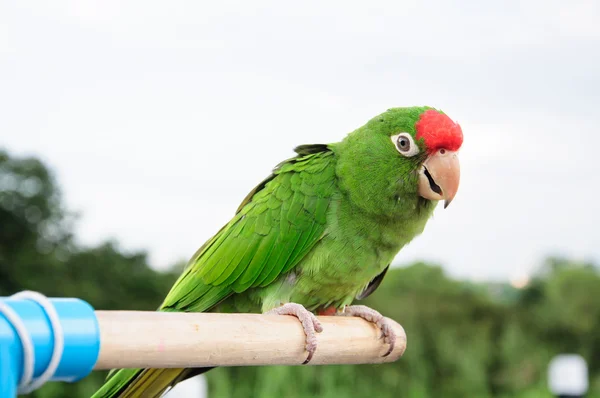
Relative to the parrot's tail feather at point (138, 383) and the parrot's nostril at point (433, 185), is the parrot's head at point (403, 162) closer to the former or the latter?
the parrot's nostril at point (433, 185)

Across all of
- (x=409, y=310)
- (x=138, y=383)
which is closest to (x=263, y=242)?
(x=138, y=383)

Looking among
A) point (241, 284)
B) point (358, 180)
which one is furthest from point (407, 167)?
point (241, 284)

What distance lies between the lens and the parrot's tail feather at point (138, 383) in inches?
50.9

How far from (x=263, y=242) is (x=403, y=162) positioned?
36cm

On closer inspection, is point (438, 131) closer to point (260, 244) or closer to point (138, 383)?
point (260, 244)

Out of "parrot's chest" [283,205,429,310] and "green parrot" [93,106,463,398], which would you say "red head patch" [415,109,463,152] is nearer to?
"green parrot" [93,106,463,398]

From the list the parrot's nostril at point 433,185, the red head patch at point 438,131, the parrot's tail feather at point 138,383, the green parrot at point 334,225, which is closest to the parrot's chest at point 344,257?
the green parrot at point 334,225

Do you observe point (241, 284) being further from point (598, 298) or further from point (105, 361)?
point (598, 298)

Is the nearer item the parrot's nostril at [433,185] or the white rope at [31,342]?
the white rope at [31,342]

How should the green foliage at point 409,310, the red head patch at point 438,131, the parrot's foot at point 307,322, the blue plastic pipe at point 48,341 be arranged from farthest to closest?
the green foliage at point 409,310 → the red head patch at point 438,131 → the parrot's foot at point 307,322 → the blue plastic pipe at point 48,341

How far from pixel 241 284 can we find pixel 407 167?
452mm

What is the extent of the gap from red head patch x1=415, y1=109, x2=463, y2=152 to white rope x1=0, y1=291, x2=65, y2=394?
950 millimetres

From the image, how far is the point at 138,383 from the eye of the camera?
132cm

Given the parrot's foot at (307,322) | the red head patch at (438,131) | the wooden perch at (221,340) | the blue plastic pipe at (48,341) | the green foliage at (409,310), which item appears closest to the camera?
the blue plastic pipe at (48,341)
